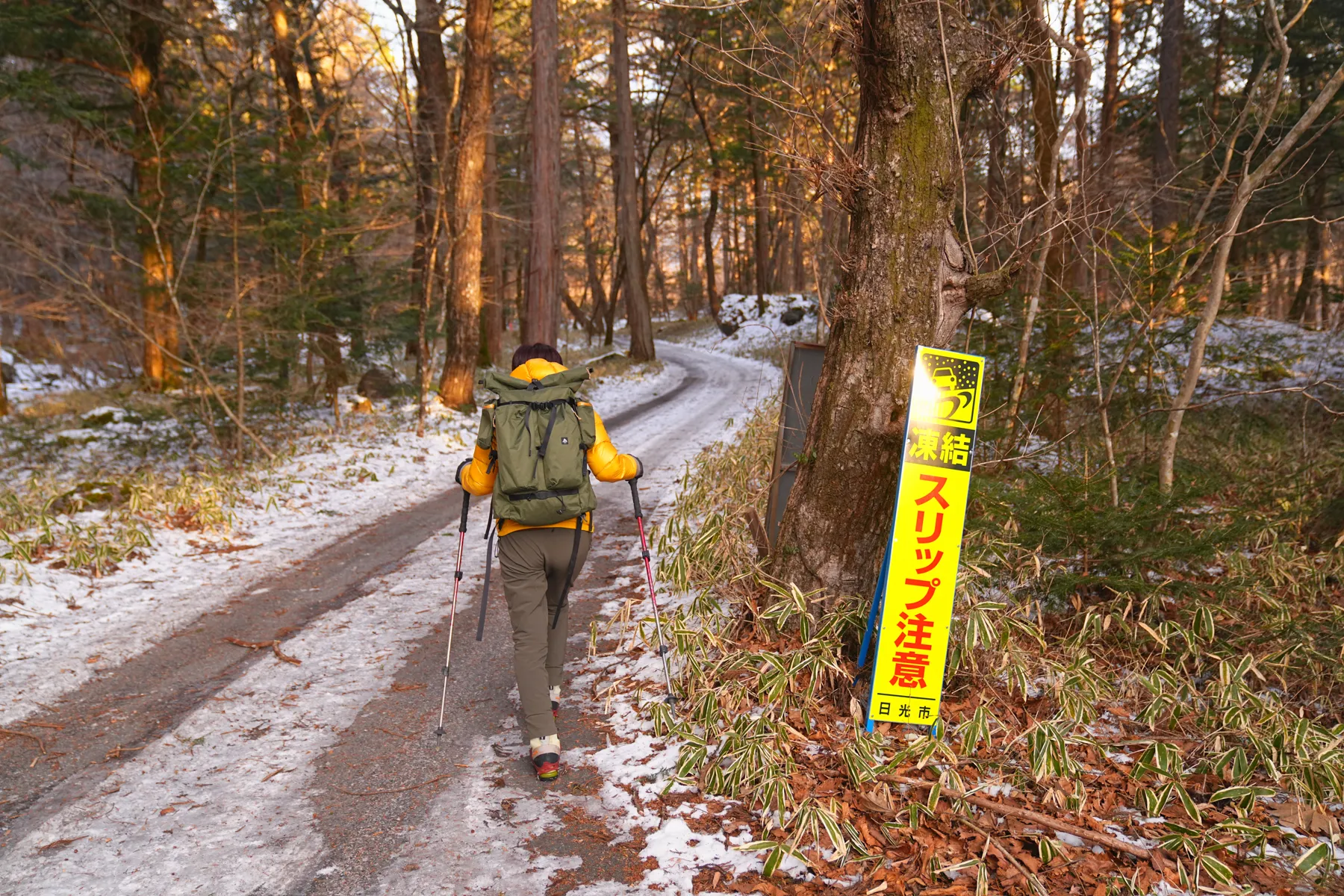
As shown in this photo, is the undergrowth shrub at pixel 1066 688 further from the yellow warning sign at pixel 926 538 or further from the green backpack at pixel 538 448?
the green backpack at pixel 538 448

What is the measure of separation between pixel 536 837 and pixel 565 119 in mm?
26262

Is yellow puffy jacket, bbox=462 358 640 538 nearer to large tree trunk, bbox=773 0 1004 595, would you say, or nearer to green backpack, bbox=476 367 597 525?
green backpack, bbox=476 367 597 525

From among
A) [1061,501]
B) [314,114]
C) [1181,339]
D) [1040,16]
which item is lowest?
[1061,501]

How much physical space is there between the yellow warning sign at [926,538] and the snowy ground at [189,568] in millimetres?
4885

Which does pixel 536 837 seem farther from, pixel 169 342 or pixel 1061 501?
pixel 169 342

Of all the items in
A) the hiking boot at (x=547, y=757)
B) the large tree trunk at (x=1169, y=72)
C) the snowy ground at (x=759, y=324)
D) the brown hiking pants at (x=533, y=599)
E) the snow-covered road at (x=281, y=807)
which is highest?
the large tree trunk at (x=1169, y=72)

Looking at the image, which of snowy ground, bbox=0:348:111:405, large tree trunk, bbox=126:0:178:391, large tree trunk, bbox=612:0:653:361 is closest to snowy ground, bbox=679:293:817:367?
large tree trunk, bbox=612:0:653:361

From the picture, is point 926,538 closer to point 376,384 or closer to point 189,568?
point 189,568

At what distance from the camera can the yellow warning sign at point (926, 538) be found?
3377 millimetres

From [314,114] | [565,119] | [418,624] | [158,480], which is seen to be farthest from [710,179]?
[418,624]

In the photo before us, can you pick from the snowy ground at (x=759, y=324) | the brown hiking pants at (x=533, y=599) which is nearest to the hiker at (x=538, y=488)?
the brown hiking pants at (x=533, y=599)

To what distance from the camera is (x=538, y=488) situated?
3543 mm

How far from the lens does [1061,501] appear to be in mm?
4551

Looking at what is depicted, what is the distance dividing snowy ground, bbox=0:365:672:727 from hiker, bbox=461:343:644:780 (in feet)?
9.90
